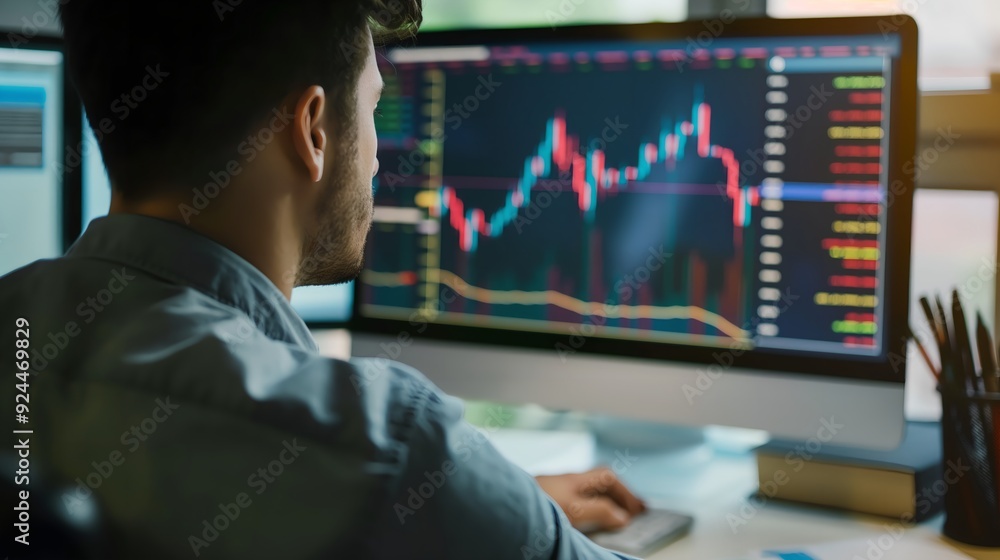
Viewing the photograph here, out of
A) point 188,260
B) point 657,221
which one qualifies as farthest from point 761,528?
point 188,260

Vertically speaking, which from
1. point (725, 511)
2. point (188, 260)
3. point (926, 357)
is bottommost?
point (725, 511)

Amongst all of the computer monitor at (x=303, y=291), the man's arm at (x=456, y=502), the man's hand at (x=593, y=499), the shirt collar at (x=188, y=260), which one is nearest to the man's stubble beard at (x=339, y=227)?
the shirt collar at (x=188, y=260)

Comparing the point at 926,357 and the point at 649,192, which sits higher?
the point at 649,192

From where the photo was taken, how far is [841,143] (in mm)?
1035

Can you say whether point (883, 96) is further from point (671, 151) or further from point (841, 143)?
point (671, 151)

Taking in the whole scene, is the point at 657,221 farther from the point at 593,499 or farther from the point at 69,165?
the point at 69,165

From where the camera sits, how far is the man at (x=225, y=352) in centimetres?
49

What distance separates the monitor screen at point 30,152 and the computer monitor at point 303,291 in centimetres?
3

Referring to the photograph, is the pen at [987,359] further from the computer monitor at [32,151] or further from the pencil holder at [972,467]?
the computer monitor at [32,151]

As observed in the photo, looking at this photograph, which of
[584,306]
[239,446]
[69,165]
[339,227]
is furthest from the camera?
[69,165]

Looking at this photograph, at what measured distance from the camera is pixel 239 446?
49cm

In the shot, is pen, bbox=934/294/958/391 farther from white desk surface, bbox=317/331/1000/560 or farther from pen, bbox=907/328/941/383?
white desk surface, bbox=317/331/1000/560

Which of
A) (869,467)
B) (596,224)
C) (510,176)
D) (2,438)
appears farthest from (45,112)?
(869,467)

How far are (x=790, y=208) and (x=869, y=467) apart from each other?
0.29 meters
